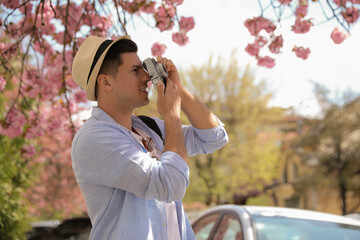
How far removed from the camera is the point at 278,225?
3547mm

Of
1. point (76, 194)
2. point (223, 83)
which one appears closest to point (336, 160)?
point (223, 83)

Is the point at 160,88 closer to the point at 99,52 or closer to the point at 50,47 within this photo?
the point at 99,52

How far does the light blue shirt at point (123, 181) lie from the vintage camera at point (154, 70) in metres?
0.24

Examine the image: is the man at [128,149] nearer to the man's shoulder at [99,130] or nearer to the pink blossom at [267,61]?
the man's shoulder at [99,130]

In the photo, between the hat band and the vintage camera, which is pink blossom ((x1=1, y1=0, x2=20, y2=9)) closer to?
the hat band

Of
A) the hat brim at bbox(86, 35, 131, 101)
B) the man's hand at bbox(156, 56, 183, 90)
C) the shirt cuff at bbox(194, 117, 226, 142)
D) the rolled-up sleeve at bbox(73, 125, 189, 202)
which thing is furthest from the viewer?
the shirt cuff at bbox(194, 117, 226, 142)

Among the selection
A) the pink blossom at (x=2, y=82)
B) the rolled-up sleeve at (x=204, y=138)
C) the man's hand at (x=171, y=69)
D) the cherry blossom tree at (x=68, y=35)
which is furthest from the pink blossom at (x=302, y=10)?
the pink blossom at (x=2, y=82)

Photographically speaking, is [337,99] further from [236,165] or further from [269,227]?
[269,227]

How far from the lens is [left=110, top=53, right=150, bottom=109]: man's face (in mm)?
1834

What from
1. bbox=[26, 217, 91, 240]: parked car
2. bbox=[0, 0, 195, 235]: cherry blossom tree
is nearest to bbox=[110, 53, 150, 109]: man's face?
bbox=[0, 0, 195, 235]: cherry blossom tree

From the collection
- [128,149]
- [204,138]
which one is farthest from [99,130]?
[204,138]

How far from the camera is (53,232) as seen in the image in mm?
5367

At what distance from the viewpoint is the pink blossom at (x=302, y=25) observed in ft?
13.6

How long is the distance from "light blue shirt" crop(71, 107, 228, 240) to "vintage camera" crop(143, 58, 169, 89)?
24 cm
